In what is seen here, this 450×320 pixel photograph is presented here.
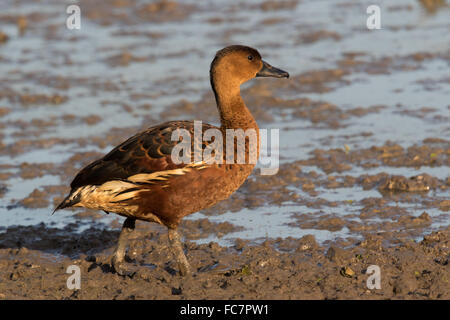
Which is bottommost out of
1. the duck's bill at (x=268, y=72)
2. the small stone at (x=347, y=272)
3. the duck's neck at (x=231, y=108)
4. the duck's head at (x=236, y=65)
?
the small stone at (x=347, y=272)

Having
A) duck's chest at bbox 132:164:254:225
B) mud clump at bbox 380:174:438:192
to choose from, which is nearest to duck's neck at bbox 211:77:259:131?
duck's chest at bbox 132:164:254:225

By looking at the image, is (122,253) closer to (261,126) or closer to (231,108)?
(231,108)

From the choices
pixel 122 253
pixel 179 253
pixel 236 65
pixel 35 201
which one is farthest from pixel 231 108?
pixel 35 201

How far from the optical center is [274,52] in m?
Answer: 14.1

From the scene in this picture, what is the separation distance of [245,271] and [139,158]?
1238mm

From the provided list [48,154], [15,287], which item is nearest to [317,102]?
[48,154]

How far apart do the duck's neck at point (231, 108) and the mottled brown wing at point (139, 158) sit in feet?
0.84

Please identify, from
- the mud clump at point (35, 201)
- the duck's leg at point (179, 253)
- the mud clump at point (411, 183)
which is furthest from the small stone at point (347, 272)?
the mud clump at point (35, 201)

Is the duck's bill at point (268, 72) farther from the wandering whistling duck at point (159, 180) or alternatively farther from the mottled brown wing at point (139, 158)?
the mottled brown wing at point (139, 158)

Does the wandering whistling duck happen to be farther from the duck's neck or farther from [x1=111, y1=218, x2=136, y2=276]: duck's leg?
[x1=111, y1=218, x2=136, y2=276]: duck's leg

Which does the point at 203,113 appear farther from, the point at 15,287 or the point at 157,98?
the point at 15,287

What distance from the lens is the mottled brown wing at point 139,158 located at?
639cm

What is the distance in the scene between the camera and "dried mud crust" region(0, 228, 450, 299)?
623cm

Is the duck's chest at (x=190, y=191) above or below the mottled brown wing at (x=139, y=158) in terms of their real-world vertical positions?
below
